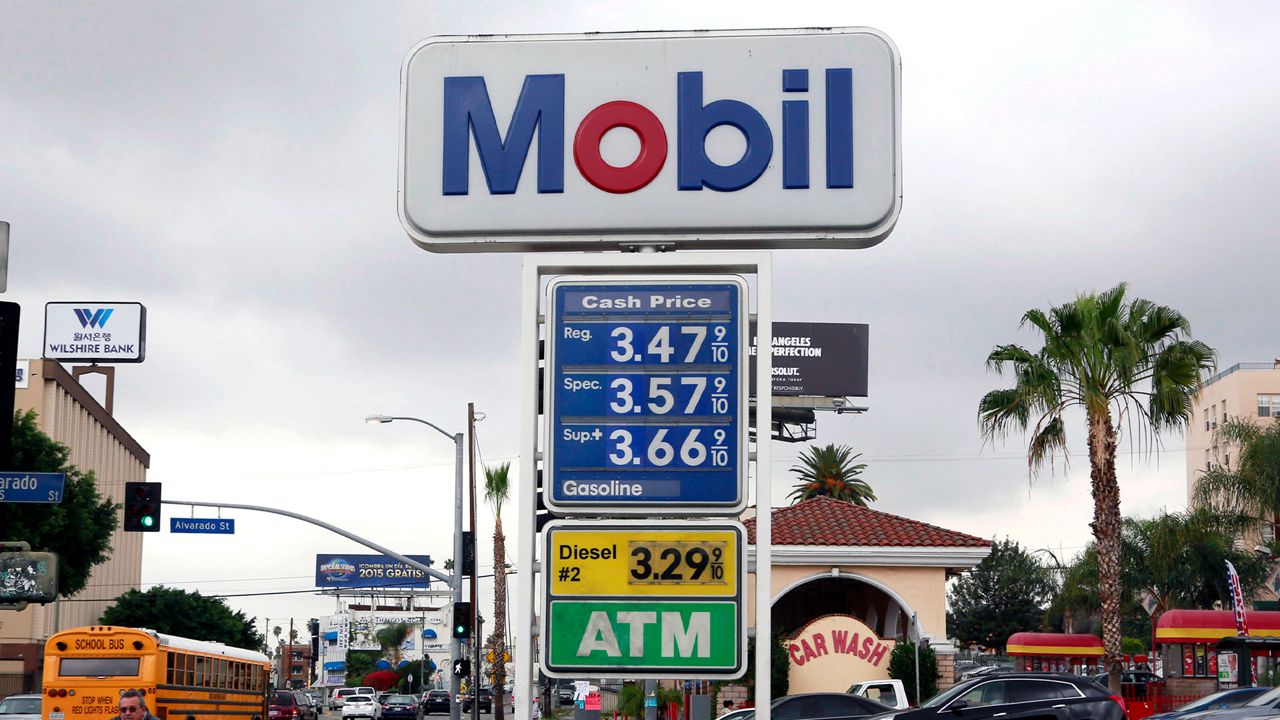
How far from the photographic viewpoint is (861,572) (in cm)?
3575

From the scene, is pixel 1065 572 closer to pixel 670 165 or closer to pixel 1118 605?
pixel 1118 605

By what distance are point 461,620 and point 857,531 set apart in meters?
11.4

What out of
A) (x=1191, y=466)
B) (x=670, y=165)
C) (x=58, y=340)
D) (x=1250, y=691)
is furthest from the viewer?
(x=1191, y=466)

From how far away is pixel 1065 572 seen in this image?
7862 centimetres

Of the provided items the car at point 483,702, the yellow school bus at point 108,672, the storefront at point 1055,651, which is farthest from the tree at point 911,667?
the car at point 483,702

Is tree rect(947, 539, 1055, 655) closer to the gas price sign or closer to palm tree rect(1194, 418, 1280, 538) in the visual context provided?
palm tree rect(1194, 418, 1280, 538)

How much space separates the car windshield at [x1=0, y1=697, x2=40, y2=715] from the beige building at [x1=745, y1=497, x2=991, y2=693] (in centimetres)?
1669

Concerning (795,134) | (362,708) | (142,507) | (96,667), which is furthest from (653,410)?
(362,708)

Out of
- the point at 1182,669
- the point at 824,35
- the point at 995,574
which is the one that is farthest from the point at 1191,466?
the point at 824,35

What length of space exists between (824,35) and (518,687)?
4.24 metres

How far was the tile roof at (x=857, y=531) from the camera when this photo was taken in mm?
35500

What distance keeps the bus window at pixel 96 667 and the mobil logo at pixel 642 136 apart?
77.2ft

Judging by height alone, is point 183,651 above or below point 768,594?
below

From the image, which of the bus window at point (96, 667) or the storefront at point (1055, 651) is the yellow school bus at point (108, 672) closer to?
the bus window at point (96, 667)
